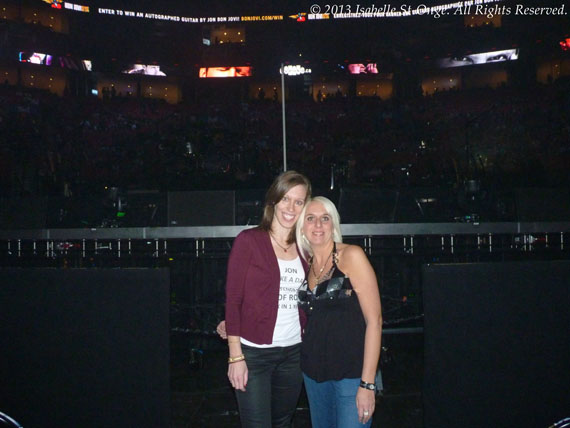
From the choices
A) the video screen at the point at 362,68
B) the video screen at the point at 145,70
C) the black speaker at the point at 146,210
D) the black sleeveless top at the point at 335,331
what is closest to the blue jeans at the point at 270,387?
the black sleeveless top at the point at 335,331

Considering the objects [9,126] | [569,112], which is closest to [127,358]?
[9,126]

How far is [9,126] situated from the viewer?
1747cm

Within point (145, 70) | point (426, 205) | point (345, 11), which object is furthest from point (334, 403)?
point (145, 70)

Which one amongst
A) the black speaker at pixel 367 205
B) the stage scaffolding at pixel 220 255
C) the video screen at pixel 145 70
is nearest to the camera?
the stage scaffolding at pixel 220 255

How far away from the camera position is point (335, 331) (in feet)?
5.87

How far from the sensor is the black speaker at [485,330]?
6.77ft

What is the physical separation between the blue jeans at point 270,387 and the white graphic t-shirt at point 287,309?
0.04 meters

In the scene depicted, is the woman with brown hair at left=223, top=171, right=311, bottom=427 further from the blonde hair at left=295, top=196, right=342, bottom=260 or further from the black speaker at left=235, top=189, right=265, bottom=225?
the black speaker at left=235, top=189, right=265, bottom=225

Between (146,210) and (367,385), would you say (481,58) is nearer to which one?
(146,210)

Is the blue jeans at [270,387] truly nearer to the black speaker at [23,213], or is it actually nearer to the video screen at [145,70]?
the black speaker at [23,213]

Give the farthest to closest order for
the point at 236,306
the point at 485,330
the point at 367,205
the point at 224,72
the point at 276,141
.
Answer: the point at 224,72, the point at 276,141, the point at 367,205, the point at 485,330, the point at 236,306

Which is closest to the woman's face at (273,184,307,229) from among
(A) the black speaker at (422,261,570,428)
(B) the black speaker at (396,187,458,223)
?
(A) the black speaker at (422,261,570,428)

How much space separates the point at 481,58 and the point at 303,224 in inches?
1207

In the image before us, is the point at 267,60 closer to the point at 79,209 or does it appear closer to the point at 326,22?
the point at 326,22
